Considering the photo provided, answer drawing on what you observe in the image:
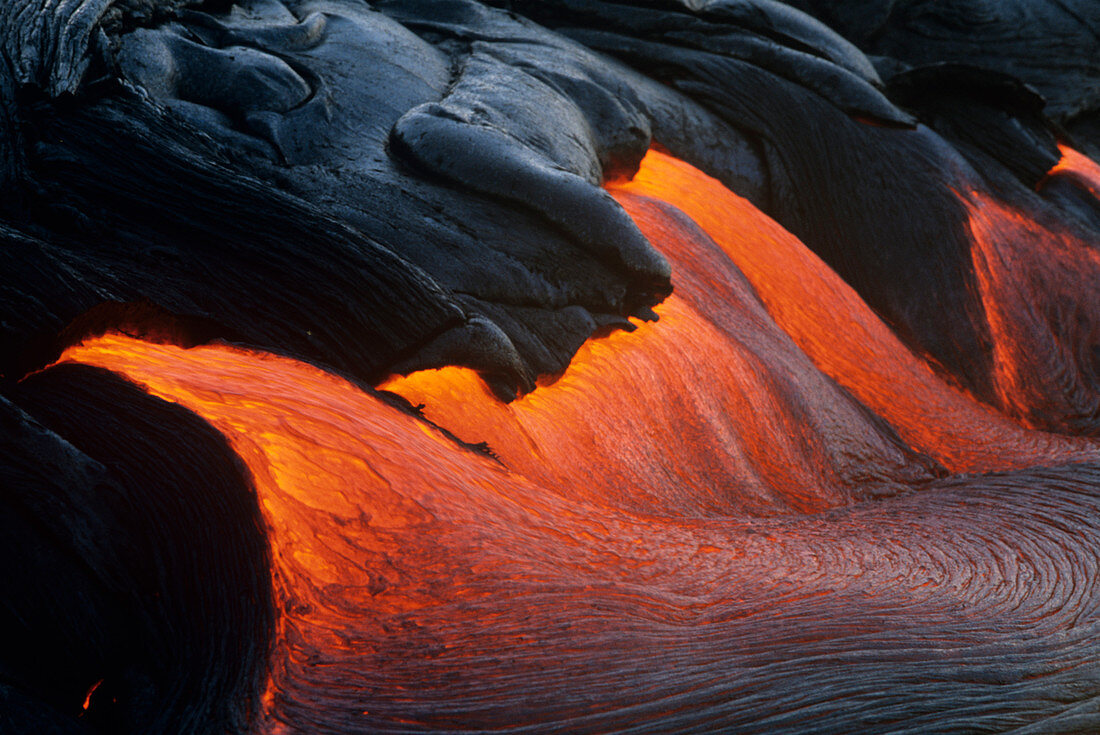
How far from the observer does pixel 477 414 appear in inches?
115

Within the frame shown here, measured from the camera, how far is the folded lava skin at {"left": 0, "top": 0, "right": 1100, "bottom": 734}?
6.31 ft

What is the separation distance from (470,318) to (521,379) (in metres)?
0.33

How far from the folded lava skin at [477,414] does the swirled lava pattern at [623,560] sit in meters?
0.01

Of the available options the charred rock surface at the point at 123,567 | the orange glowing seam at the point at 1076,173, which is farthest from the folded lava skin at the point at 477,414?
the orange glowing seam at the point at 1076,173

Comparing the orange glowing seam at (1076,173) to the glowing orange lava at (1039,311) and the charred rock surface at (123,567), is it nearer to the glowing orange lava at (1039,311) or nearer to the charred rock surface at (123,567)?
the glowing orange lava at (1039,311)

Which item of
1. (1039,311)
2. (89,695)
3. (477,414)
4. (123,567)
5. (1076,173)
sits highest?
(1076,173)

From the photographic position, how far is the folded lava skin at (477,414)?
6.31 feet

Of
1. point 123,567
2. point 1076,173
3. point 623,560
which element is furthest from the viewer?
point 1076,173

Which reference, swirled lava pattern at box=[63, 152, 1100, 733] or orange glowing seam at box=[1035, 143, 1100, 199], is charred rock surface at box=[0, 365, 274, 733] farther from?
orange glowing seam at box=[1035, 143, 1100, 199]

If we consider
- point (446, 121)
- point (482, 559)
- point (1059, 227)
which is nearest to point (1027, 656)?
point (482, 559)

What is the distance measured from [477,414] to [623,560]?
78 centimetres

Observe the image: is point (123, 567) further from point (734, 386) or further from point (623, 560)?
point (734, 386)

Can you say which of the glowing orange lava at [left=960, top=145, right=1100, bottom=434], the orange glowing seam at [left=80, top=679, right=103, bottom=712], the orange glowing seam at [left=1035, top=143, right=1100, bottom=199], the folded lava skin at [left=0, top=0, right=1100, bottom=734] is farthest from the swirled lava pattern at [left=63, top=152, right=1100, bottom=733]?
the orange glowing seam at [left=1035, top=143, right=1100, bottom=199]

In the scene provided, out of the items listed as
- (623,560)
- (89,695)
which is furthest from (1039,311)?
(89,695)
